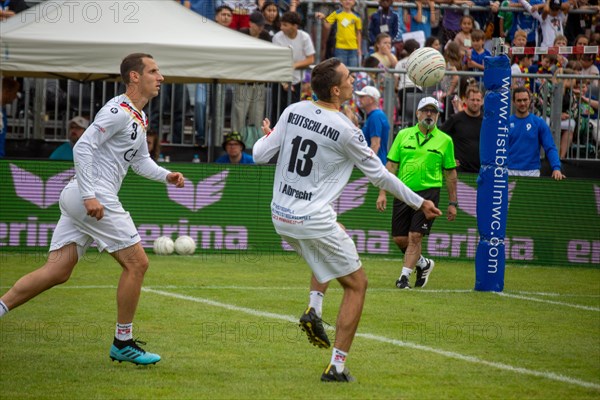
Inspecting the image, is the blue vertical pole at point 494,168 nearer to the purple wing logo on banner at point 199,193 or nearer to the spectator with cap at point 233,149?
the purple wing logo on banner at point 199,193

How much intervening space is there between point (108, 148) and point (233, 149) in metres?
8.27

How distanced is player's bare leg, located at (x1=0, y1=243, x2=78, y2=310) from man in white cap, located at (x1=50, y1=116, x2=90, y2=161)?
27.1 feet

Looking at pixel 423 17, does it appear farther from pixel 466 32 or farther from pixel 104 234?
pixel 104 234

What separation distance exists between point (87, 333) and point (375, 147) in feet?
23.9

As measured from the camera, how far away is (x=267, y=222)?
1551 centimetres

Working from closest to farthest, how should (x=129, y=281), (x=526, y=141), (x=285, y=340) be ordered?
(x=129, y=281) < (x=285, y=340) < (x=526, y=141)

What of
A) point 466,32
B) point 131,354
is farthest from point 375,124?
point 131,354

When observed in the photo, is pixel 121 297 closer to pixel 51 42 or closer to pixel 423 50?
pixel 423 50

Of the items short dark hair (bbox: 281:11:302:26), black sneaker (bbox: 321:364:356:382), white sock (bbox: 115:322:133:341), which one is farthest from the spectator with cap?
black sneaker (bbox: 321:364:356:382)

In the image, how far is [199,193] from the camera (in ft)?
50.5

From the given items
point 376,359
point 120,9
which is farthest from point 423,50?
point 376,359

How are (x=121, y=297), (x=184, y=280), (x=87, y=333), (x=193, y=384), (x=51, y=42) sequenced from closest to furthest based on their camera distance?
(x=193, y=384) → (x=121, y=297) → (x=87, y=333) → (x=184, y=280) → (x=51, y=42)

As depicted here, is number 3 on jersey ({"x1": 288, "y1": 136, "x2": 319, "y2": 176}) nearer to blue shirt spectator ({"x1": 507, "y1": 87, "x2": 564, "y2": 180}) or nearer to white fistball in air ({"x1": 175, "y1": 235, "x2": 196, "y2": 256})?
blue shirt spectator ({"x1": 507, "y1": 87, "x2": 564, "y2": 180})

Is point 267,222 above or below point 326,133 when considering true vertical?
below
